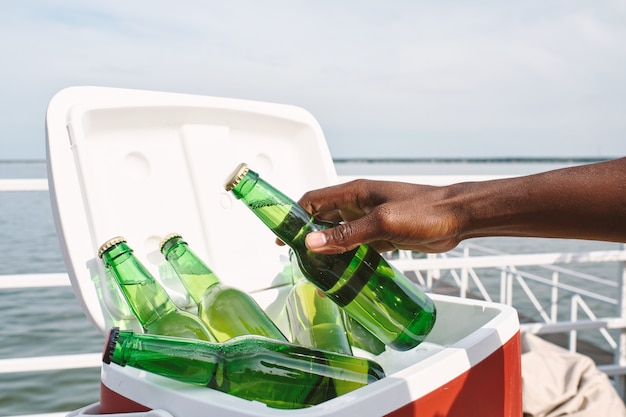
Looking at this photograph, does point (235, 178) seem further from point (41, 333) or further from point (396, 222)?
point (41, 333)

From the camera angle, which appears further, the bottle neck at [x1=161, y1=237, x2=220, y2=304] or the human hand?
the bottle neck at [x1=161, y1=237, x2=220, y2=304]

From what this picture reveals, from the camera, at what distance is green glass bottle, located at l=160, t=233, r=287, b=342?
30.6 inches

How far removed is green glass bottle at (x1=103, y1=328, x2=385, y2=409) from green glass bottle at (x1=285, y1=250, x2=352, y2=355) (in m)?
0.18

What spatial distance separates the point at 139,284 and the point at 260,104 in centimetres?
57

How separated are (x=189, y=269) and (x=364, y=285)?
282 mm

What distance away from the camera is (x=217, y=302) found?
808 mm

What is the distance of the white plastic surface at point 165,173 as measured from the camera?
2.87 feet

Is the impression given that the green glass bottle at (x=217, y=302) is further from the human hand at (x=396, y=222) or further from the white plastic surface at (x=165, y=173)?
the human hand at (x=396, y=222)

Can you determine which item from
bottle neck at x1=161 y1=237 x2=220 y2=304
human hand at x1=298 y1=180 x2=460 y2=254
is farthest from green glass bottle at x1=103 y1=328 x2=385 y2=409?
bottle neck at x1=161 y1=237 x2=220 y2=304

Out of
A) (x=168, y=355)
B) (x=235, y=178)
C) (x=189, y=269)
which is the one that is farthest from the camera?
(x=189, y=269)

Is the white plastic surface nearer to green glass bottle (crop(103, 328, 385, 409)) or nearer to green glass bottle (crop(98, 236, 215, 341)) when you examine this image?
green glass bottle (crop(98, 236, 215, 341))

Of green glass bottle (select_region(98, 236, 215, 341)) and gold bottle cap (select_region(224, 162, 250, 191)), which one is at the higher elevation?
gold bottle cap (select_region(224, 162, 250, 191))

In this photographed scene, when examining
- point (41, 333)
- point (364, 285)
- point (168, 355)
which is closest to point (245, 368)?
point (168, 355)

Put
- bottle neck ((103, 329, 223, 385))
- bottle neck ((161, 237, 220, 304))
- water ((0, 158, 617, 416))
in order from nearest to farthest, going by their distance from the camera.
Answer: bottle neck ((103, 329, 223, 385))
bottle neck ((161, 237, 220, 304))
water ((0, 158, 617, 416))
